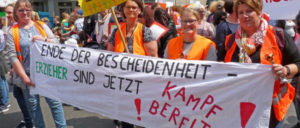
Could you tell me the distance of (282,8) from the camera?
134 inches

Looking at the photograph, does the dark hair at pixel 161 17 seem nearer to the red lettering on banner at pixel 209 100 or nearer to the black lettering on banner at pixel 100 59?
the black lettering on banner at pixel 100 59

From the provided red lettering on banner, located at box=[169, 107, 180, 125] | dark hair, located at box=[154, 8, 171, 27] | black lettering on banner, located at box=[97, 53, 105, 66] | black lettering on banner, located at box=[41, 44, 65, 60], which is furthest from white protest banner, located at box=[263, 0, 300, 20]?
black lettering on banner, located at box=[41, 44, 65, 60]

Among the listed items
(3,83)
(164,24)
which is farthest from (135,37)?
(3,83)

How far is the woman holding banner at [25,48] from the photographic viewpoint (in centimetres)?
314

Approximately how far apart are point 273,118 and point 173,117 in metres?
0.78

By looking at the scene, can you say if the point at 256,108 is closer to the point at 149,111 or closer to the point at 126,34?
the point at 149,111

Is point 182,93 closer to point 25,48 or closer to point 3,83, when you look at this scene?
point 25,48

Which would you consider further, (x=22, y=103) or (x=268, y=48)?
(x=22, y=103)

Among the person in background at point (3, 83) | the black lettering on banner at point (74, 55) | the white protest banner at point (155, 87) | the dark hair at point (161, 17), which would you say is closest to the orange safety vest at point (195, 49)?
the white protest banner at point (155, 87)

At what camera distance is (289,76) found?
78.7 inches

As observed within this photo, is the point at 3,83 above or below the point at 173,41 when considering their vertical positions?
below

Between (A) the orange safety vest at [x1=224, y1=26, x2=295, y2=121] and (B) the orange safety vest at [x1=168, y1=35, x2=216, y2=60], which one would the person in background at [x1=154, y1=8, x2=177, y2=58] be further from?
(A) the orange safety vest at [x1=224, y1=26, x2=295, y2=121]

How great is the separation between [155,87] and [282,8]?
2015mm

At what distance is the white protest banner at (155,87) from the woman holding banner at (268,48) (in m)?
0.11
